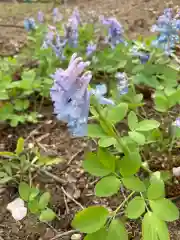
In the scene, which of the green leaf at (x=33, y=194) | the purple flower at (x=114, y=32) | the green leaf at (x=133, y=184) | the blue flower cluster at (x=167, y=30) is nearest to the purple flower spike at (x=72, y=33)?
the purple flower at (x=114, y=32)

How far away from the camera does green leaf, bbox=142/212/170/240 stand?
1.19 metres

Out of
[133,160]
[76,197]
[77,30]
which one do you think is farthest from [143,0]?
[133,160]

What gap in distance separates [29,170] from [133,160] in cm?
70

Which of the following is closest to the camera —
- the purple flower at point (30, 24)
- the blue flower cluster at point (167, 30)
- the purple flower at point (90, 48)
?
the blue flower cluster at point (167, 30)

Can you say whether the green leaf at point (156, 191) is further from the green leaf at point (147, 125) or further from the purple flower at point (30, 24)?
the purple flower at point (30, 24)

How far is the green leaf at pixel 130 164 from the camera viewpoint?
4.24ft

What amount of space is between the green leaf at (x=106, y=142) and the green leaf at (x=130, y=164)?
63 mm

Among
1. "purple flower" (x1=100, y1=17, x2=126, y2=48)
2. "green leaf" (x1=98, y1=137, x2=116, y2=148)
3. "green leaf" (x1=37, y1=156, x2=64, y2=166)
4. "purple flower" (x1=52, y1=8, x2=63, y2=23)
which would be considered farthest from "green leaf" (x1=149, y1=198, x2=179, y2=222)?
"purple flower" (x1=52, y1=8, x2=63, y2=23)

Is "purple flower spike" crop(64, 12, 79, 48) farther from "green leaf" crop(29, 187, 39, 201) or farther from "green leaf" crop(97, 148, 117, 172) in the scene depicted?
"green leaf" crop(97, 148, 117, 172)

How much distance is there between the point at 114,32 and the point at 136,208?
3.93 feet

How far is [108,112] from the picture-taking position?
4.57 feet

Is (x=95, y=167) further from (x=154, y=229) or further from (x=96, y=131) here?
(x=154, y=229)

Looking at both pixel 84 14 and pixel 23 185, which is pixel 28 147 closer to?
pixel 23 185

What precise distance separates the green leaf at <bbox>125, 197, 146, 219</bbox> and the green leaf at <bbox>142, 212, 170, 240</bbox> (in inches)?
0.9
